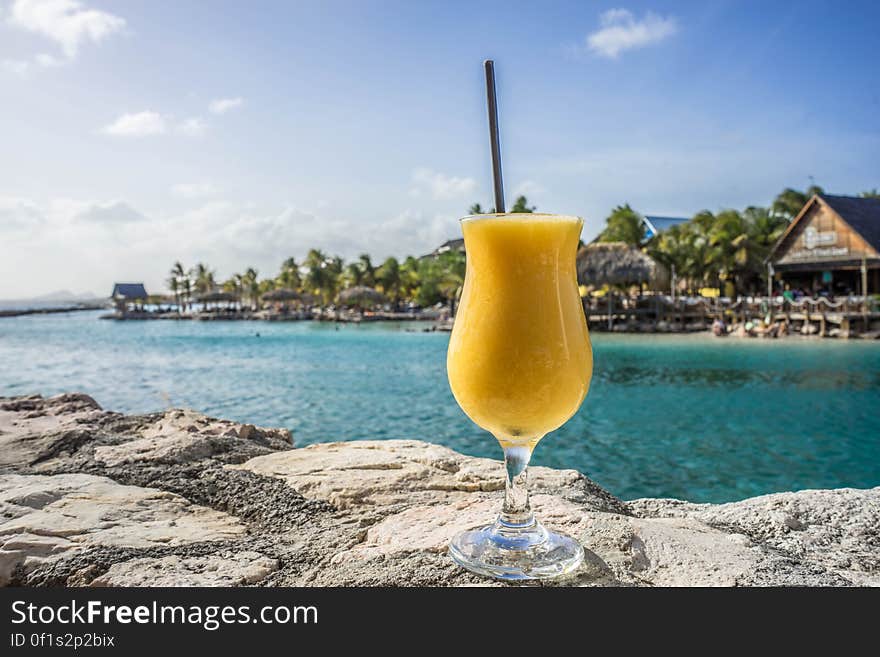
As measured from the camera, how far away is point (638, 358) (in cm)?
2161

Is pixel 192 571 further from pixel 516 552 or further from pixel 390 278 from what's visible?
pixel 390 278

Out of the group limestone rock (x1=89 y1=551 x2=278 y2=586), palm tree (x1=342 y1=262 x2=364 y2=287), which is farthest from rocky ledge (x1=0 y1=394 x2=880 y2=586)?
palm tree (x1=342 y1=262 x2=364 y2=287)

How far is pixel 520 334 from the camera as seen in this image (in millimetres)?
1643

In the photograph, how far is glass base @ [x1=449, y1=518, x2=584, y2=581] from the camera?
147 centimetres

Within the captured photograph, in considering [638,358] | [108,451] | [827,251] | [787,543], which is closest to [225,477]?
[108,451]

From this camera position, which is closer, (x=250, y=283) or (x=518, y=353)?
(x=518, y=353)

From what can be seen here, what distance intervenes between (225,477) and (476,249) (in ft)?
4.33

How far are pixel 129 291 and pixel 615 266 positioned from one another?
54.3 metres

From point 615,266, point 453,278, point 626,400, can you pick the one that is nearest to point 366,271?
point 453,278

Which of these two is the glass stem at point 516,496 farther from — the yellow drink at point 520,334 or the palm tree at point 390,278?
the palm tree at point 390,278

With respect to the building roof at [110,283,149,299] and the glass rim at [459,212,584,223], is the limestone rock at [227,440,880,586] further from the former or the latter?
the building roof at [110,283,149,299]

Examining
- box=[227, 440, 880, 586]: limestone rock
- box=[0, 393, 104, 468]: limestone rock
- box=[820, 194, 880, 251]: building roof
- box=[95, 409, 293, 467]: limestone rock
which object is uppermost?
box=[820, 194, 880, 251]: building roof

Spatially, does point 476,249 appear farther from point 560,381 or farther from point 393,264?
point 393,264

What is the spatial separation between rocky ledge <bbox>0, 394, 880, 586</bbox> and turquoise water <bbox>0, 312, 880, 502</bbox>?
17.9ft
